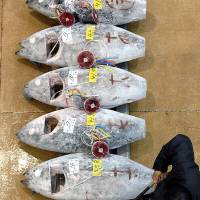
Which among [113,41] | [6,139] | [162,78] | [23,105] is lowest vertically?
[6,139]

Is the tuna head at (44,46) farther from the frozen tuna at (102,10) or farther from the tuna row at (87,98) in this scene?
the frozen tuna at (102,10)

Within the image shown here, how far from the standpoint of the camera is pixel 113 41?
3676 millimetres

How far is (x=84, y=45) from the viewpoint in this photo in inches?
144

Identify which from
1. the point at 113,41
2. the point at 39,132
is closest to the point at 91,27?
the point at 113,41

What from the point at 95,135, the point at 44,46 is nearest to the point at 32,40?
the point at 44,46

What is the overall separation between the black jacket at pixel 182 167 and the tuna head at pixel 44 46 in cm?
127

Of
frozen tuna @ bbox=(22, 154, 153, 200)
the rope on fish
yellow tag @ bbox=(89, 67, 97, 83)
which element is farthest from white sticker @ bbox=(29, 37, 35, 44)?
frozen tuna @ bbox=(22, 154, 153, 200)

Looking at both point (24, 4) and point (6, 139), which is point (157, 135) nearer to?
point (6, 139)

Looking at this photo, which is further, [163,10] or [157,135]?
[163,10]

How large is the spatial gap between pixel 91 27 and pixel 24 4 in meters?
0.83

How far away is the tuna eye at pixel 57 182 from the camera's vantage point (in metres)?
3.40

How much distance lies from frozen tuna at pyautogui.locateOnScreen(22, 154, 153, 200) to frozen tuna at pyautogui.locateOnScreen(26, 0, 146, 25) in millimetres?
1145

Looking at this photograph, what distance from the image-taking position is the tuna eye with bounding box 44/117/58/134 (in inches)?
140

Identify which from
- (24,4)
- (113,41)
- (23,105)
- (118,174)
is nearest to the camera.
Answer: (118,174)
